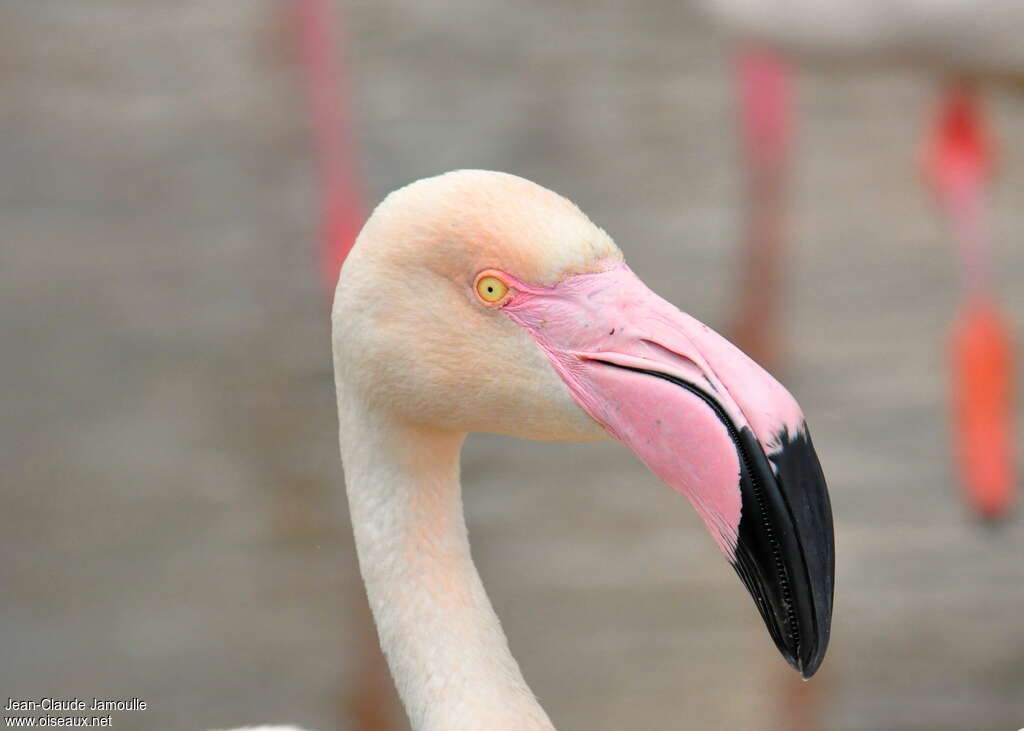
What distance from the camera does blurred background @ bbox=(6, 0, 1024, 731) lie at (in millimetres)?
4020

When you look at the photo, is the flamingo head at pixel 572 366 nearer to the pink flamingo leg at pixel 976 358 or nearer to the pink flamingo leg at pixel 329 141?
the pink flamingo leg at pixel 976 358

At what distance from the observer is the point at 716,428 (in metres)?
1.70

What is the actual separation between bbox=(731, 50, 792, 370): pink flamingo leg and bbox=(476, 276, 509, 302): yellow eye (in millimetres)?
3556

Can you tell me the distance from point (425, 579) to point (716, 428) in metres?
0.48

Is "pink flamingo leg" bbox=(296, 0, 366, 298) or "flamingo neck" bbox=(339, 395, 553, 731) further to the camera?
"pink flamingo leg" bbox=(296, 0, 366, 298)

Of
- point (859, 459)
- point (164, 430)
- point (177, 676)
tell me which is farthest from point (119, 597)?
point (859, 459)

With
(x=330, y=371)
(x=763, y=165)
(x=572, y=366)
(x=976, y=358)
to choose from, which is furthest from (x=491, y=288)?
(x=763, y=165)

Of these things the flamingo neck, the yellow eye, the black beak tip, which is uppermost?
the yellow eye

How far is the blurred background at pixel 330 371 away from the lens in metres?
4.02

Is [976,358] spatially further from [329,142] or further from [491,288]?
[491,288]

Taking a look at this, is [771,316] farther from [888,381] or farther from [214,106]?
[214,106]

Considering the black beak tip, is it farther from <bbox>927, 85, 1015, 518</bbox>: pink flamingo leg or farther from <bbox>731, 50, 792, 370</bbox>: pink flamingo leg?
<bbox>731, 50, 792, 370</bbox>: pink flamingo leg

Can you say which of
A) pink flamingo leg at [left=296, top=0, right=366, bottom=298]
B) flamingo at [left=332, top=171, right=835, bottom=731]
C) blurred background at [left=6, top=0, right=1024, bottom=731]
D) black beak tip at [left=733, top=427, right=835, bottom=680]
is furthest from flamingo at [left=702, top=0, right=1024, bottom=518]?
black beak tip at [left=733, top=427, right=835, bottom=680]

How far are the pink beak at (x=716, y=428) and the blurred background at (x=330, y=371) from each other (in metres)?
2.13
